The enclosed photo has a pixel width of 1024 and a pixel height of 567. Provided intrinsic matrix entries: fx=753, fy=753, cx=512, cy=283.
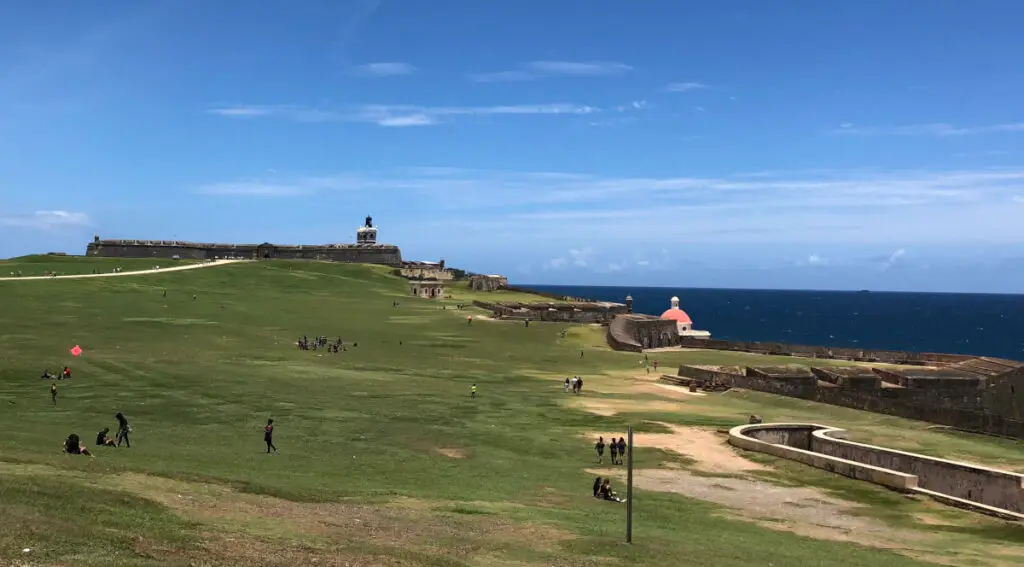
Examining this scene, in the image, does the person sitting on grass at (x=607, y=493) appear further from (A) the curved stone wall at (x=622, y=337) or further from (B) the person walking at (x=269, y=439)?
(A) the curved stone wall at (x=622, y=337)

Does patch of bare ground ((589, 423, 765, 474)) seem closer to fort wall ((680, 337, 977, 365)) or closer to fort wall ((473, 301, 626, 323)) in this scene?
fort wall ((680, 337, 977, 365))

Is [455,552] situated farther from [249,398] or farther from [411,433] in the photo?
[249,398]

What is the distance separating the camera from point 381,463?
2534 centimetres

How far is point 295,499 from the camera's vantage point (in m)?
18.5

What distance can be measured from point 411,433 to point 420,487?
26.1 ft

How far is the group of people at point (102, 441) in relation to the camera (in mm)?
20984

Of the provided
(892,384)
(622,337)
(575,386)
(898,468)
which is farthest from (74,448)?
(622,337)

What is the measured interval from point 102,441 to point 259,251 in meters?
112

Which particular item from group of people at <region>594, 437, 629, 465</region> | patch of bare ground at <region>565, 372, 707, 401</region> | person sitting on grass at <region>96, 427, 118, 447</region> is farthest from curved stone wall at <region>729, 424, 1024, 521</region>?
person sitting on grass at <region>96, 427, 118, 447</region>

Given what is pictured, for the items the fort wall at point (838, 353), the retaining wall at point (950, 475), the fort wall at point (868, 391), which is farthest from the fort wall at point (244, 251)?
the retaining wall at point (950, 475)

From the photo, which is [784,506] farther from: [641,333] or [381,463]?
[641,333]

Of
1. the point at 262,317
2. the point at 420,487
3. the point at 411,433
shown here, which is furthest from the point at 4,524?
the point at 262,317

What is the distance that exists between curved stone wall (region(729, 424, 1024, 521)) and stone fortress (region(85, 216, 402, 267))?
108 metres

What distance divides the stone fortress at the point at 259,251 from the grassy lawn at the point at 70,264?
5125 mm
